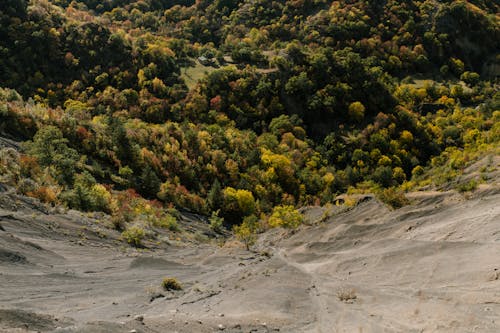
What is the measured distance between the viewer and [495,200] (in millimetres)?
27031

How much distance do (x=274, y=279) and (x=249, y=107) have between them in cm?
8074

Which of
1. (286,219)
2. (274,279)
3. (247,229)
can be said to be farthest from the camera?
(247,229)

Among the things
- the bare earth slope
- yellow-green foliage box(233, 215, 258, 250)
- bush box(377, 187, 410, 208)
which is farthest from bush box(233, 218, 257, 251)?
bush box(377, 187, 410, 208)

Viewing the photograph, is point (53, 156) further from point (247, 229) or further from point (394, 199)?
point (394, 199)

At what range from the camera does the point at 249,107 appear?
4094 inches

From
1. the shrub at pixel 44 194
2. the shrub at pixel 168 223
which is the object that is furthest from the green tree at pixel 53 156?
the shrub at pixel 168 223

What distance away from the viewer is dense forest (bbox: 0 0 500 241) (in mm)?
57688

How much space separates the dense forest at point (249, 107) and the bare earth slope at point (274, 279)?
10094mm

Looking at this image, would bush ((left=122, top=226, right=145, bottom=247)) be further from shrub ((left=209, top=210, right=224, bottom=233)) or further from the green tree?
shrub ((left=209, top=210, right=224, bottom=233))

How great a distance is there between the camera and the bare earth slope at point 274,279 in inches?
663

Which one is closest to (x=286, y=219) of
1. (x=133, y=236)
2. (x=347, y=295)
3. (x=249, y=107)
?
(x=133, y=236)

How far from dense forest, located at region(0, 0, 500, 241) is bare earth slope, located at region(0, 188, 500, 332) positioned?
1009 cm

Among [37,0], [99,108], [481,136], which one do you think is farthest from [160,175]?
[37,0]

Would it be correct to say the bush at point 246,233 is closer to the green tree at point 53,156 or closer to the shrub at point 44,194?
the shrub at point 44,194
